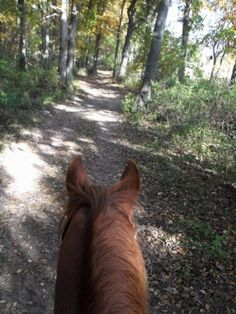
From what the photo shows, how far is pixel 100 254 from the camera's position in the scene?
1292 millimetres

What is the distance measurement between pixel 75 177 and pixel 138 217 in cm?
442

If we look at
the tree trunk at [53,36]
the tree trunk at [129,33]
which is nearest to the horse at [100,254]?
the tree trunk at [53,36]

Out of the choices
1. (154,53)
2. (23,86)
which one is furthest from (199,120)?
(23,86)

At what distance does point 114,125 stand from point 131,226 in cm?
1036

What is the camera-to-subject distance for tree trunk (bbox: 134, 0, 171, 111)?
12.8 metres

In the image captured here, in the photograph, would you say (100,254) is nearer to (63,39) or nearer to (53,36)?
(63,39)

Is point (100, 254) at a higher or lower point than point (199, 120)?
higher

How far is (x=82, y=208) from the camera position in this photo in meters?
1.58

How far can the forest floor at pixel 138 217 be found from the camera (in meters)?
4.30

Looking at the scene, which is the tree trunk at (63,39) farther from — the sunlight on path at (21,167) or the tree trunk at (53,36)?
the sunlight on path at (21,167)

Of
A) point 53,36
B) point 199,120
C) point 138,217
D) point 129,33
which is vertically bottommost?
point 138,217

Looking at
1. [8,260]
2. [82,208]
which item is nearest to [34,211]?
[8,260]

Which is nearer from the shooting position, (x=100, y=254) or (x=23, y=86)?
(x=100, y=254)

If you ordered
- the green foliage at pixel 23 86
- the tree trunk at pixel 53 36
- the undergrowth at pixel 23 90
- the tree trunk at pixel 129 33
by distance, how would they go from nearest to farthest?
the undergrowth at pixel 23 90
the green foliage at pixel 23 86
the tree trunk at pixel 53 36
the tree trunk at pixel 129 33
